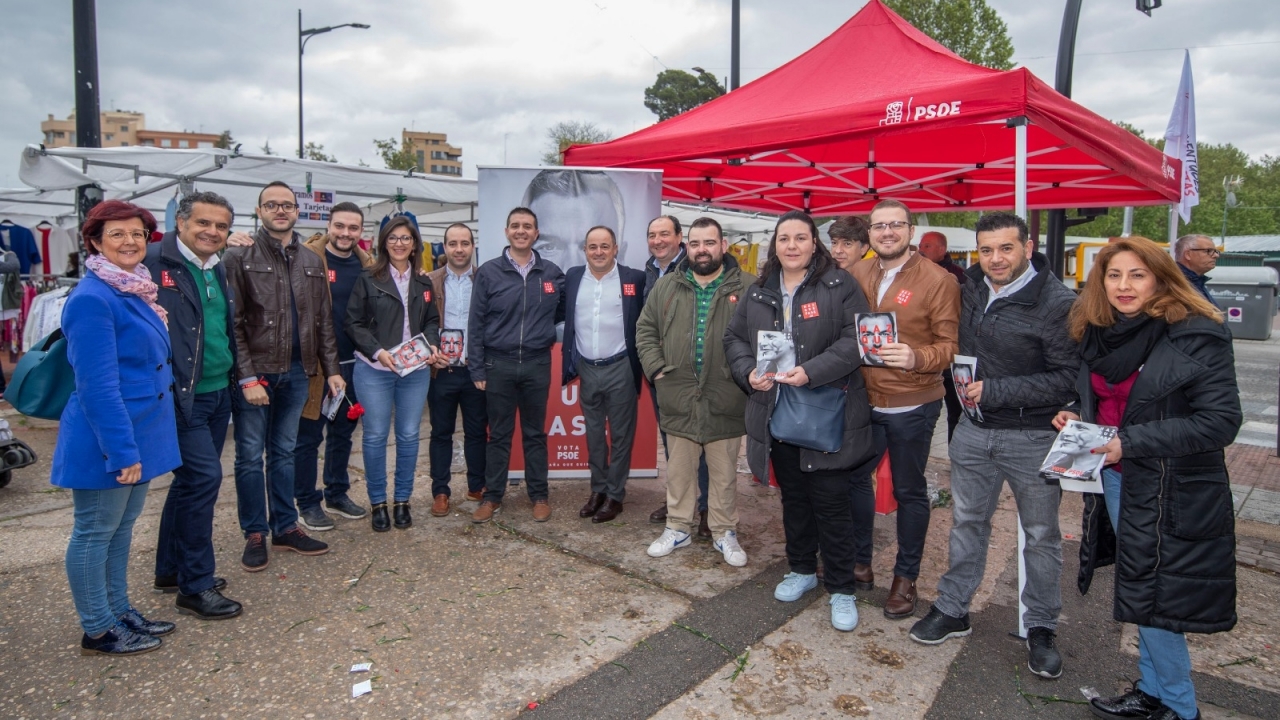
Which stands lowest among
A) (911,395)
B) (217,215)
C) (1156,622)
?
(1156,622)

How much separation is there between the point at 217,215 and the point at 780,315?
2.79 metres

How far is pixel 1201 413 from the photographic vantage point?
2.49 metres

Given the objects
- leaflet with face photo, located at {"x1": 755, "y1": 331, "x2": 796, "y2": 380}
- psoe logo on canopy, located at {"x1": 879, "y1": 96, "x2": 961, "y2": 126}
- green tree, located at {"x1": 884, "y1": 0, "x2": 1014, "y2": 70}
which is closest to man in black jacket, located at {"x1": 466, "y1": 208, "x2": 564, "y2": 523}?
leaflet with face photo, located at {"x1": 755, "y1": 331, "x2": 796, "y2": 380}

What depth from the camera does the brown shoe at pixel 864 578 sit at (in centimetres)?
399

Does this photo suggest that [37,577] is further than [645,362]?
No

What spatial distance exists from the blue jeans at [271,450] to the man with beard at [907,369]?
127 inches

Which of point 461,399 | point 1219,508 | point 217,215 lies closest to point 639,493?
point 461,399

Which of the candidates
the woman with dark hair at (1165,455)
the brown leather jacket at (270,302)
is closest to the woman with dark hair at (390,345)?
the brown leather jacket at (270,302)

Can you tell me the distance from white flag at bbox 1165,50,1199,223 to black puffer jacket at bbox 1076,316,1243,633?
156 inches

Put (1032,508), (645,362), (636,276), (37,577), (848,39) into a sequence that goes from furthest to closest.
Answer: (848,39)
(636,276)
(645,362)
(37,577)
(1032,508)

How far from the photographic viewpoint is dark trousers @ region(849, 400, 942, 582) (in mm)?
3594

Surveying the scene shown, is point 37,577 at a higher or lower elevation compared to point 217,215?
lower

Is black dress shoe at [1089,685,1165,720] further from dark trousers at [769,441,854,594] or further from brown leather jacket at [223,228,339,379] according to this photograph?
brown leather jacket at [223,228,339,379]

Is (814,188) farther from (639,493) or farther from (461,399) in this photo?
(461,399)
